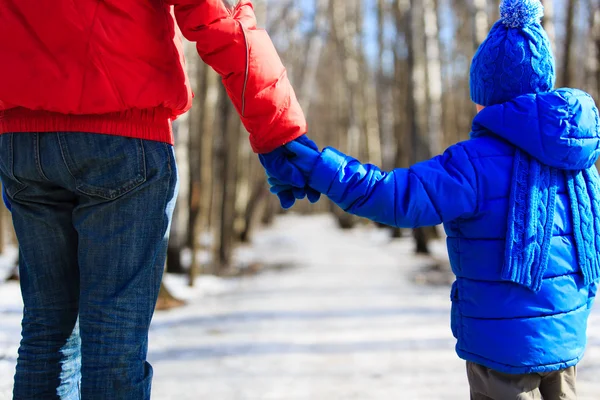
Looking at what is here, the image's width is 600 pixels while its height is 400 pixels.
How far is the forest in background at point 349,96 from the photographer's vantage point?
9.05 m

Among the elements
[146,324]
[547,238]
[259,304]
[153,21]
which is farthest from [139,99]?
[259,304]

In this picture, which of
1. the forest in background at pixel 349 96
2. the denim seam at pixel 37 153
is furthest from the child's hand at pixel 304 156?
→ the forest in background at pixel 349 96

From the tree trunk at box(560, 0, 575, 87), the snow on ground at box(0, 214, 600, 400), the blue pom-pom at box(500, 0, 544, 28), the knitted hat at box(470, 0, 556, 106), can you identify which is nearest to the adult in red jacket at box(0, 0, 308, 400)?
the knitted hat at box(470, 0, 556, 106)

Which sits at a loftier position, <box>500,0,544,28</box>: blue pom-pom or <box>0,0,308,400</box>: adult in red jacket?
<box>500,0,544,28</box>: blue pom-pom

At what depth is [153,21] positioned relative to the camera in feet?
6.38

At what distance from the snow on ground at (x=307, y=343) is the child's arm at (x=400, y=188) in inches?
64.0

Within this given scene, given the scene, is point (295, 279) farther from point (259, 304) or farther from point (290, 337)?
point (290, 337)

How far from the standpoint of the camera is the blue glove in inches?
81.4

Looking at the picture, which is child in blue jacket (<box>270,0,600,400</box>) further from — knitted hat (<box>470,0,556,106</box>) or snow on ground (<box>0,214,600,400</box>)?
snow on ground (<box>0,214,600,400</box>)

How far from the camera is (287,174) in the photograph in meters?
2.08

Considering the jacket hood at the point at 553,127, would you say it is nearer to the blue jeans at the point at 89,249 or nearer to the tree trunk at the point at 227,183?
the blue jeans at the point at 89,249

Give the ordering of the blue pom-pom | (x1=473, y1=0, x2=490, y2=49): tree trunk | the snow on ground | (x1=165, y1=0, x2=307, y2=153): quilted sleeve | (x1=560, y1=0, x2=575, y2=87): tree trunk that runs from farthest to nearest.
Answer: (x1=560, y1=0, x2=575, y2=87): tree trunk
(x1=473, y1=0, x2=490, y2=49): tree trunk
the snow on ground
the blue pom-pom
(x1=165, y1=0, x2=307, y2=153): quilted sleeve

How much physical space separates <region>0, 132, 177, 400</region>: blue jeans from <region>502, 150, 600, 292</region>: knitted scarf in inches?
44.1

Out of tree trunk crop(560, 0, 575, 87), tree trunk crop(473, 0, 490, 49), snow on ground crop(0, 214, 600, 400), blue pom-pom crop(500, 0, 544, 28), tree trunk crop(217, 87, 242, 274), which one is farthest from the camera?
tree trunk crop(560, 0, 575, 87)
